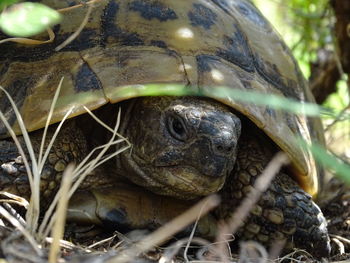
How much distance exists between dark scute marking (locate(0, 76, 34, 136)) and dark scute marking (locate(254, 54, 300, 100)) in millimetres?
1209

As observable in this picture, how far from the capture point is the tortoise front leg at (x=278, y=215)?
Result: 10.1 ft

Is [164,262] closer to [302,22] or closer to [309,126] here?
[309,126]

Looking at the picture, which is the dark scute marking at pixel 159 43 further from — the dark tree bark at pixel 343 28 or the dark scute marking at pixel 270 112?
the dark tree bark at pixel 343 28

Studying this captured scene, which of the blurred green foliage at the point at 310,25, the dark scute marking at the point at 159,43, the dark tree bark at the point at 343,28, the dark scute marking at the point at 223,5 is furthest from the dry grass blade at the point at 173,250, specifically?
the blurred green foliage at the point at 310,25

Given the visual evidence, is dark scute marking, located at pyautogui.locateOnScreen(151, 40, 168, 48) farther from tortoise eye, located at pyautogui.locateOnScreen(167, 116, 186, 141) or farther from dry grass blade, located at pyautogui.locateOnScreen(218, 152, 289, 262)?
dry grass blade, located at pyautogui.locateOnScreen(218, 152, 289, 262)

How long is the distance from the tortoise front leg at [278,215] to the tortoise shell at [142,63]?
0.17 meters

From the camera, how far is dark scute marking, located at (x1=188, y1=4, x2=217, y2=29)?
310 centimetres

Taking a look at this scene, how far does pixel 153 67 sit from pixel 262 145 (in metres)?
0.81

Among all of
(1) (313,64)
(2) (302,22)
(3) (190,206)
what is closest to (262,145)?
(3) (190,206)

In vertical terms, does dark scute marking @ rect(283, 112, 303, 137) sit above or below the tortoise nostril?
below

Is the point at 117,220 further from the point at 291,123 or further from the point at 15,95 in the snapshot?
the point at 291,123

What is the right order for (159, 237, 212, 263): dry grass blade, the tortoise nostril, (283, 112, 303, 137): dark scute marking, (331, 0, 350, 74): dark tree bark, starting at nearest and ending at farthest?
(159, 237, 212, 263): dry grass blade, the tortoise nostril, (283, 112, 303, 137): dark scute marking, (331, 0, 350, 74): dark tree bark

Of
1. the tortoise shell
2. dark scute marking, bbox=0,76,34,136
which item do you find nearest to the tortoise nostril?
the tortoise shell

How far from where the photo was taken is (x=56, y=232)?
155 centimetres
